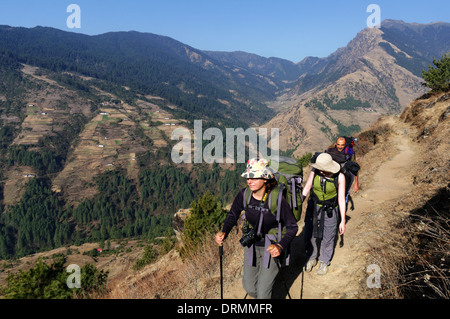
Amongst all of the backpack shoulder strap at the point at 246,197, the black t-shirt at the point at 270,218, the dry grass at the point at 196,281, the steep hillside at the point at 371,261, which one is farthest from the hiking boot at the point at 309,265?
the backpack shoulder strap at the point at 246,197

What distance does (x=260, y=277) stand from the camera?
4648 millimetres

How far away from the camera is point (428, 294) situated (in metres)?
4.35

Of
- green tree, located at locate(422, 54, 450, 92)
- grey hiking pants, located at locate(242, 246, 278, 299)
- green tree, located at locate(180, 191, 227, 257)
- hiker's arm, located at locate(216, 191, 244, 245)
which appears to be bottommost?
green tree, located at locate(180, 191, 227, 257)

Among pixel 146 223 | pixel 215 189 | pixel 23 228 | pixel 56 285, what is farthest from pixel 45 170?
pixel 56 285

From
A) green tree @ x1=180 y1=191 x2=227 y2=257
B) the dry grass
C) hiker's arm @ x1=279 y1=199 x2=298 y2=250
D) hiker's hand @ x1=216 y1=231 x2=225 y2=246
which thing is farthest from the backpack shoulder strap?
green tree @ x1=180 y1=191 x2=227 y2=257

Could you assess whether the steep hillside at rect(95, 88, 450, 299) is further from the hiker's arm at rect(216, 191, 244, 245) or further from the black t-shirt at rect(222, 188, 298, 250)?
the hiker's arm at rect(216, 191, 244, 245)

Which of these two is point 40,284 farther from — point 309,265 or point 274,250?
point 309,265

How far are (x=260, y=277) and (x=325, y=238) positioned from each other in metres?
2.43

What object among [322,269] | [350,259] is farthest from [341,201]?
[350,259]

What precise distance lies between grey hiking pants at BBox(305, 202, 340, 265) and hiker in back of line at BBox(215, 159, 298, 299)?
2059mm

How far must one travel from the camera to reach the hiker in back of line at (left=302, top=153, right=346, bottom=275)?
19.0 feet

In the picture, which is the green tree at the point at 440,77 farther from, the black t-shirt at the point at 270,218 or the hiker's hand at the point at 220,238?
the hiker's hand at the point at 220,238
